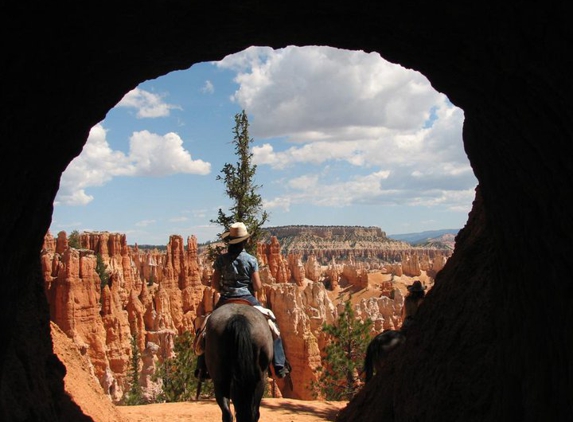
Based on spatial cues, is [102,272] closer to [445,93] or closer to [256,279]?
[256,279]

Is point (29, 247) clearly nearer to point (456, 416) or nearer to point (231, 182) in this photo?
point (456, 416)

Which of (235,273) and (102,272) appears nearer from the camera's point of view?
(235,273)

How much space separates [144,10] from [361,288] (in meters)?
83.6


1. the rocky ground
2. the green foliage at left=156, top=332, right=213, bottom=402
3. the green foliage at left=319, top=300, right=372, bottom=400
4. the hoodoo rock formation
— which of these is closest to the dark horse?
the hoodoo rock formation

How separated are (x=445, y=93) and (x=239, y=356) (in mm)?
4380

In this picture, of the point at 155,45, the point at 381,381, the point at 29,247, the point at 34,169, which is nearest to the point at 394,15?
the point at 155,45

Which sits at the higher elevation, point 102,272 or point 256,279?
point 256,279

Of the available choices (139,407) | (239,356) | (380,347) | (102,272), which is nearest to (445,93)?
(239,356)

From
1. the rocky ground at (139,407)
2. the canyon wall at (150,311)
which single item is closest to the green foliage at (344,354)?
the rocky ground at (139,407)

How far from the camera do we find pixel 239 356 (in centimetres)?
694

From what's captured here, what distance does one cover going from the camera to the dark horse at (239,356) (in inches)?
274

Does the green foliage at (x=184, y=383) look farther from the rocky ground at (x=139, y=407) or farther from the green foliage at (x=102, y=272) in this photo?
the green foliage at (x=102, y=272)

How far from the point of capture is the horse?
10688 mm

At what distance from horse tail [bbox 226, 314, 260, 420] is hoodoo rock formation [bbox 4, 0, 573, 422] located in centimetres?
251
